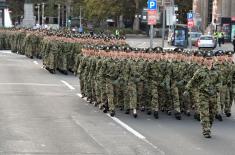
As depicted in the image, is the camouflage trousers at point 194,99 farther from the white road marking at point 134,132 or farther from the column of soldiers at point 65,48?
the column of soldiers at point 65,48

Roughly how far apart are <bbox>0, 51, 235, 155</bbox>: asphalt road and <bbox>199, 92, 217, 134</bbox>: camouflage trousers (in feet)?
0.87

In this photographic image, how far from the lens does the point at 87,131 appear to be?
12.5 m

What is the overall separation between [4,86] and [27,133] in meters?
8.99

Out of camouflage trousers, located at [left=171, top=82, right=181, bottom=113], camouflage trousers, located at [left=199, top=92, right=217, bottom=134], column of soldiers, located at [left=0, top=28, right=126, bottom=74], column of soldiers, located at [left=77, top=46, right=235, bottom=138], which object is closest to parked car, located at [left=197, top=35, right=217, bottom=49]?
column of soldiers, located at [left=0, top=28, right=126, bottom=74]

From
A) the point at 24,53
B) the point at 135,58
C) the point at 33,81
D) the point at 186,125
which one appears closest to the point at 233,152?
the point at 186,125

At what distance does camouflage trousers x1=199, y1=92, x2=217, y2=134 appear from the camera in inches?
478

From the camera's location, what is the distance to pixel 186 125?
13.8 meters

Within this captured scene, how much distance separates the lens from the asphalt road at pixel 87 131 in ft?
35.0

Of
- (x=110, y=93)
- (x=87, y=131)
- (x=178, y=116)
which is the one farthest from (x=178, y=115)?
(x=87, y=131)

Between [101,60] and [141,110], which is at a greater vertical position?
[101,60]

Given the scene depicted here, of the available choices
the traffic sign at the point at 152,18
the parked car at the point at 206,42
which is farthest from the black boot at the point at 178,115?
the parked car at the point at 206,42

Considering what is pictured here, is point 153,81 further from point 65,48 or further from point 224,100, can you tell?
point 65,48

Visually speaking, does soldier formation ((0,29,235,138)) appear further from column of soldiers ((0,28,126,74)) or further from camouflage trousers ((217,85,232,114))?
column of soldiers ((0,28,126,74))

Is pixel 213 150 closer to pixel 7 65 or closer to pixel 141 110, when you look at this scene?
pixel 141 110
